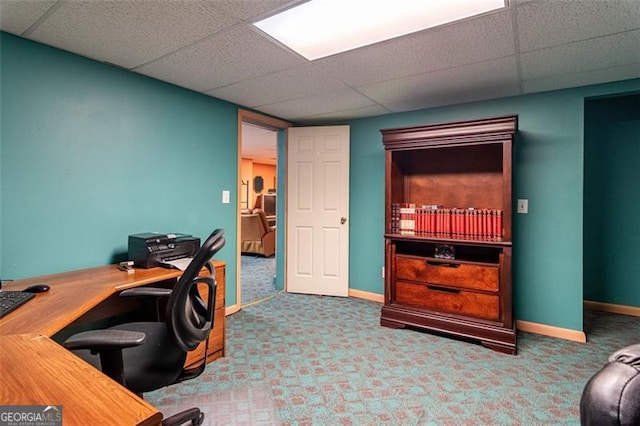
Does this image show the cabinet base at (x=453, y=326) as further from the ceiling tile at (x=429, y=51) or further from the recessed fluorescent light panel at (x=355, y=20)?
the recessed fluorescent light panel at (x=355, y=20)

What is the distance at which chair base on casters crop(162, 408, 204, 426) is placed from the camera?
154 centimetres

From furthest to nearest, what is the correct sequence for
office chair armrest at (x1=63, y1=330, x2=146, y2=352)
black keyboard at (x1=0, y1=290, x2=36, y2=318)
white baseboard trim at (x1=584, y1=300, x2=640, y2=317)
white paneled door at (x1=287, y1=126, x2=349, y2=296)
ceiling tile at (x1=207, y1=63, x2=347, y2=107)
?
white paneled door at (x1=287, y1=126, x2=349, y2=296)
white baseboard trim at (x1=584, y1=300, x2=640, y2=317)
ceiling tile at (x1=207, y1=63, x2=347, y2=107)
black keyboard at (x1=0, y1=290, x2=36, y2=318)
office chair armrest at (x1=63, y1=330, x2=146, y2=352)

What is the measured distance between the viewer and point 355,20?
6.17 ft

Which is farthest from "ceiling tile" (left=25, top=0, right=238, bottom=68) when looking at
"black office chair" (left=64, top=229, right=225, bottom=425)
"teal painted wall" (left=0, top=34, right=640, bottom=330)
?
"black office chair" (left=64, top=229, right=225, bottom=425)

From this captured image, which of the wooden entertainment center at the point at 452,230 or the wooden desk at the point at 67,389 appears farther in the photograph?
the wooden entertainment center at the point at 452,230

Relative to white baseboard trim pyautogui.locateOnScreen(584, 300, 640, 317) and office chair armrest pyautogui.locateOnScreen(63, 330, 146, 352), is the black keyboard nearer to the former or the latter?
office chair armrest pyautogui.locateOnScreen(63, 330, 146, 352)

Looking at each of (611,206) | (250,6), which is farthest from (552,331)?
(250,6)

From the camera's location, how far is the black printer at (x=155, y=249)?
2.14m

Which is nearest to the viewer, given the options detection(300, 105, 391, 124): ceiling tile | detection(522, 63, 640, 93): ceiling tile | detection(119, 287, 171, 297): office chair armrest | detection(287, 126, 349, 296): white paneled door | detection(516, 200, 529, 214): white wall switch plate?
detection(119, 287, 171, 297): office chair armrest

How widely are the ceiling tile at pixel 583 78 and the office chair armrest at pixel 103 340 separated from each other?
3.13 m

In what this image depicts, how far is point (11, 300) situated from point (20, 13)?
1465 millimetres

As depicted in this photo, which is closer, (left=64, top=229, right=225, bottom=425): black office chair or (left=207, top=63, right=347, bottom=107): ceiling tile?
(left=64, top=229, right=225, bottom=425): black office chair

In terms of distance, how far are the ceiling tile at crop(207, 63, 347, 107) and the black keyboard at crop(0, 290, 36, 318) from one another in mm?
1999

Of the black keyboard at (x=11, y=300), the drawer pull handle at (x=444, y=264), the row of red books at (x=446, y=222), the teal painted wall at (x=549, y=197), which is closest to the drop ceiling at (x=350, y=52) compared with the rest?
the teal painted wall at (x=549, y=197)
